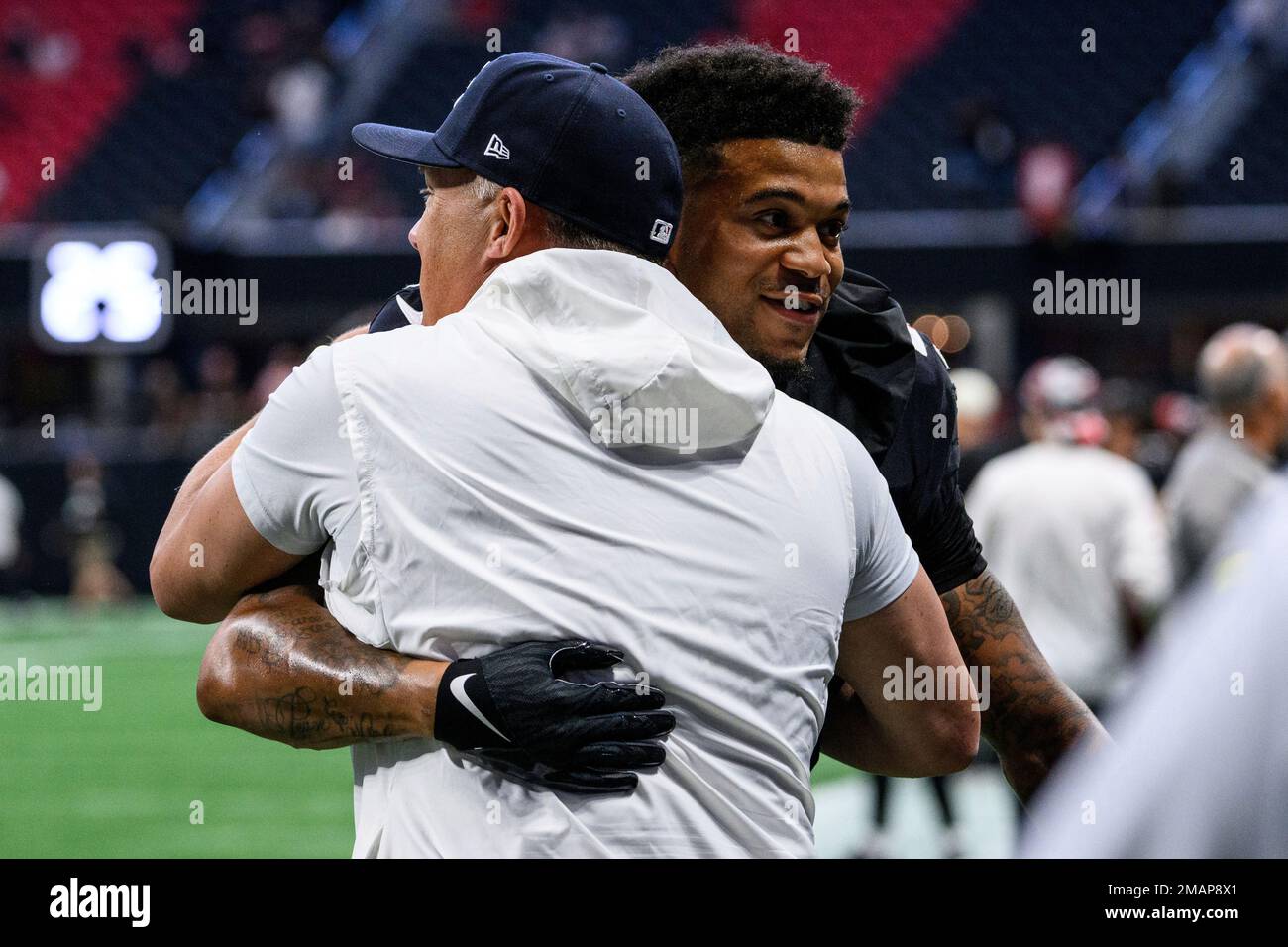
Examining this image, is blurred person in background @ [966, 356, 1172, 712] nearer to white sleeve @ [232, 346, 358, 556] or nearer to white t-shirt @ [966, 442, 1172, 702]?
white t-shirt @ [966, 442, 1172, 702]

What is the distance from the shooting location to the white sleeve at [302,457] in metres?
1.85

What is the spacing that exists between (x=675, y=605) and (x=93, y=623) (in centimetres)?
1437

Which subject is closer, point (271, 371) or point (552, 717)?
point (552, 717)

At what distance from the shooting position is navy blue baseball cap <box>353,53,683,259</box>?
1977mm

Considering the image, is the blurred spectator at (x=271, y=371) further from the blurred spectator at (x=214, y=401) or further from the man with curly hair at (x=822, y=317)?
the man with curly hair at (x=822, y=317)

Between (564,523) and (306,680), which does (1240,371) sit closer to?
(564,523)

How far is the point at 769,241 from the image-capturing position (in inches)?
96.3

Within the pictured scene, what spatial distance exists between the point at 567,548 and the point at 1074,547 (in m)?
4.82

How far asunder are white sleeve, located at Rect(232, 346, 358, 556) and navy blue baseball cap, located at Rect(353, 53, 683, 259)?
0.35 meters

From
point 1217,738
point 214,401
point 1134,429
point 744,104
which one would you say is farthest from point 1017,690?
point 214,401

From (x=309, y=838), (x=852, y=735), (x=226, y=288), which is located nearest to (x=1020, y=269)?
(x=226, y=288)

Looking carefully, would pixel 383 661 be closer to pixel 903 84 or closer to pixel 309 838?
pixel 309 838

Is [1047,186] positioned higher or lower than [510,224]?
higher

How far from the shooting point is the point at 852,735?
7.75 ft
